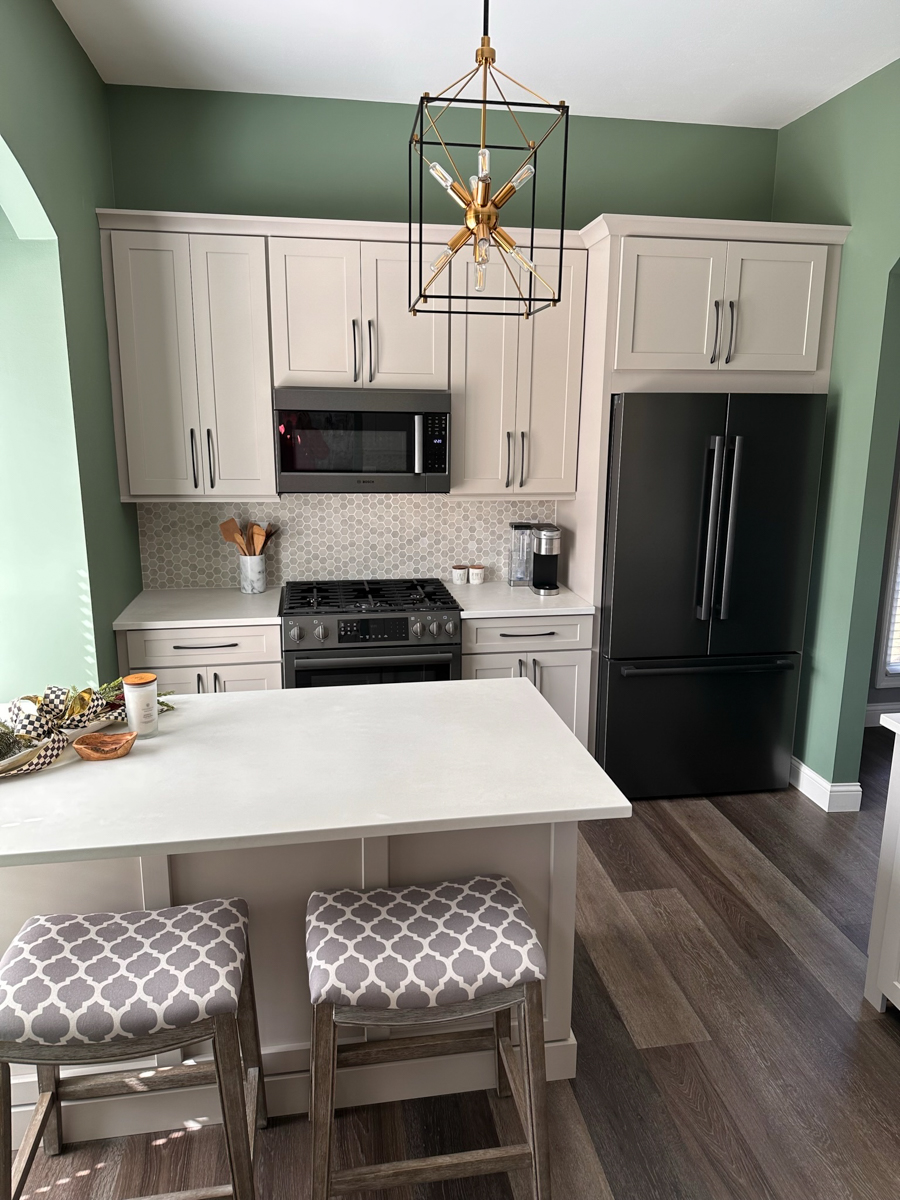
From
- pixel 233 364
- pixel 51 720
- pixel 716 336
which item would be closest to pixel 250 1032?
pixel 51 720

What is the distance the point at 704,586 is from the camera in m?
3.58

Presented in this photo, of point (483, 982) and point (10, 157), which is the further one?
point (10, 157)

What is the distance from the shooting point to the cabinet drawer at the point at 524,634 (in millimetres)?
3650

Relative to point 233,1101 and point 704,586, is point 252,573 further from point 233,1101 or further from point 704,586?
point 233,1101

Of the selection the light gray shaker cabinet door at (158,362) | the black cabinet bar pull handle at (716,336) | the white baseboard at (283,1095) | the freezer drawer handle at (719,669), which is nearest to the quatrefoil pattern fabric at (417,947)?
the white baseboard at (283,1095)

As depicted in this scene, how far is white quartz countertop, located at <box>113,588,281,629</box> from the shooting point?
341 centimetres

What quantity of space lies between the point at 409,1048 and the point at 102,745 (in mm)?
1030

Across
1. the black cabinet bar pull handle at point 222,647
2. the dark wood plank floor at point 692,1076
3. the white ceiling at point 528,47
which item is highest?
the white ceiling at point 528,47

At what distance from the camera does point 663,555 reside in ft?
11.7

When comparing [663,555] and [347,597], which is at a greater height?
[663,555]

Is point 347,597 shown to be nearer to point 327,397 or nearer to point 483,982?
point 327,397

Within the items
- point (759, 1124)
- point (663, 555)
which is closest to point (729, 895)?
point (759, 1124)

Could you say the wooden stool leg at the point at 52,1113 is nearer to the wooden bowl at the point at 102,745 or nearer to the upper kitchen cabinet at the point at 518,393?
the wooden bowl at the point at 102,745

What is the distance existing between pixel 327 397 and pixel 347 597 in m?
0.90
